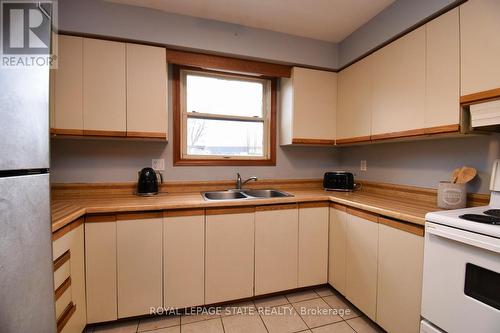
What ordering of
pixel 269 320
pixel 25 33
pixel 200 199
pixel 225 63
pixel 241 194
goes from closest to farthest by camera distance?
pixel 25 33 < pixel 269 320 < pixel 200 199 < pixel 225 63 < pixel 241 194

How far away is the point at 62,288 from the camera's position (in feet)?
4.01

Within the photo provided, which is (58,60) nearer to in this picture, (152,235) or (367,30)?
(152,235)

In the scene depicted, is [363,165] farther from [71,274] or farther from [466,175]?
[71,274]

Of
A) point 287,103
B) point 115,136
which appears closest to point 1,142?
point 115,136

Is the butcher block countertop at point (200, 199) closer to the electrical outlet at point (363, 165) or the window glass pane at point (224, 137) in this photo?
the electrical outlet at point (363, 165)

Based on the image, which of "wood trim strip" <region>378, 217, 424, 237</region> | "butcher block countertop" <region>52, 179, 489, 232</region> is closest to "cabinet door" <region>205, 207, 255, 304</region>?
"butcher block countertop" <region>52, 179, 489, 232</region>

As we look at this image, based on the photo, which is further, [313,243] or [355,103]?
[355,103]

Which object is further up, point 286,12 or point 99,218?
point 286,12

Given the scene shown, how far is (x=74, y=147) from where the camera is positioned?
194 centimetres

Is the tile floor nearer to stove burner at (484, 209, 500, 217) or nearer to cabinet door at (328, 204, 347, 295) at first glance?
cabinet door at (328, 204, 347, 295)

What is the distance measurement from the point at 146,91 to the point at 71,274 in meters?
1.39

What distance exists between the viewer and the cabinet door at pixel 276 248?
1834 millimetres

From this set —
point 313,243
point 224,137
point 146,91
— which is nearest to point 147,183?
point 146,91

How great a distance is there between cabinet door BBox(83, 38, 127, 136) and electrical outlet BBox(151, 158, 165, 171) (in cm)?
41
